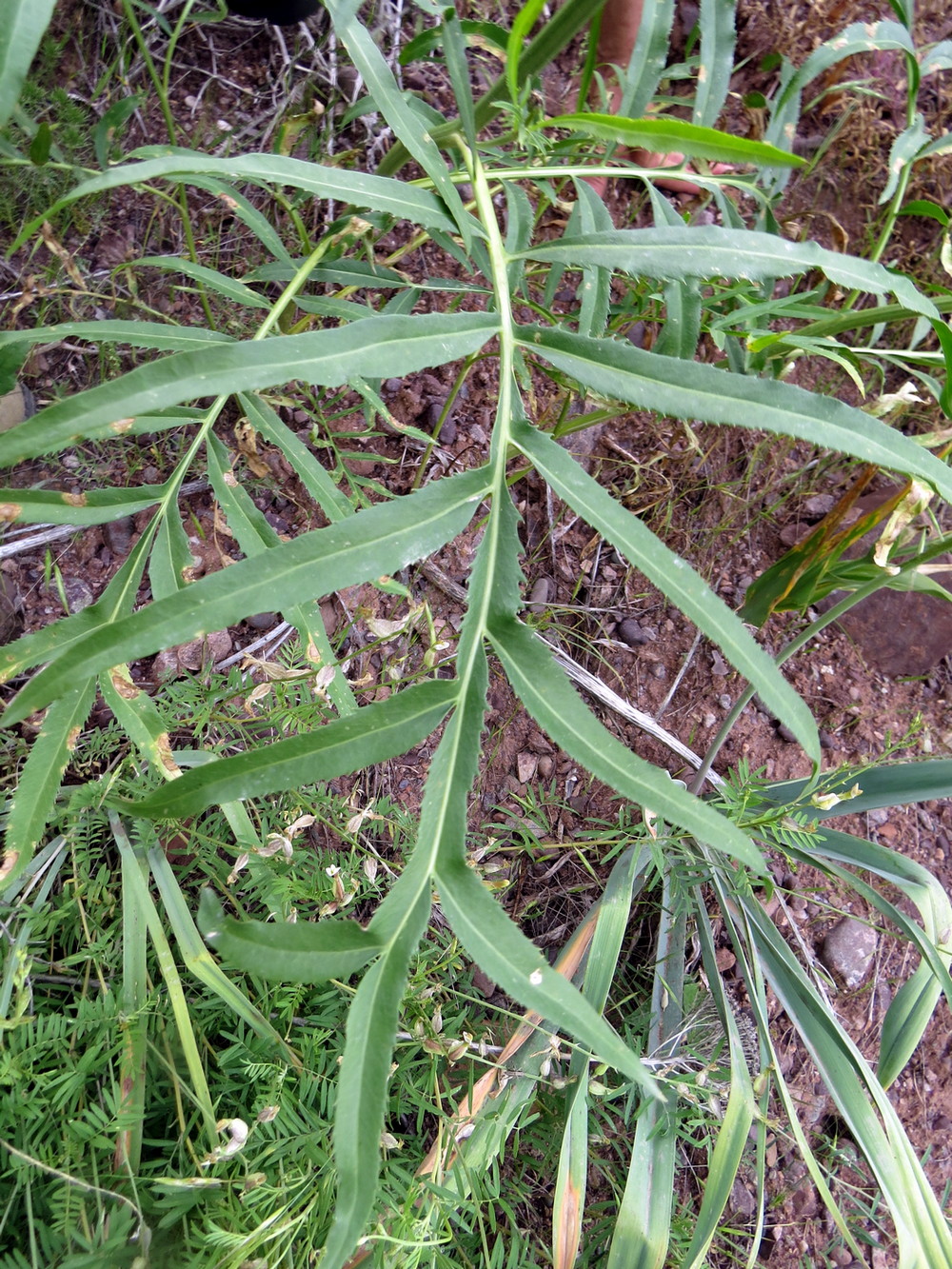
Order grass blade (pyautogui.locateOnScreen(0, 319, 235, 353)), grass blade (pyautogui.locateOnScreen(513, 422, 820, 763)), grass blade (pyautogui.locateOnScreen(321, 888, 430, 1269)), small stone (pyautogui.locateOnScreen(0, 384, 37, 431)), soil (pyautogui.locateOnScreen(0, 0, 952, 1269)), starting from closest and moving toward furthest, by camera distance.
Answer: grass blade (pyautogui.locateOnScreen(321, 888, 430, 1269)) → grass blade (pyautogui.locateOnScreen(513, 422, 820, 763)) → grass blade (pyautogui.locateOnScreen(0, 319, 235, 353)) → small stone (pyautogui.locateOnScreen(0, 384, 37, 431)) → soil (pyautogui.locateOnScreen(0, 0, 952, 1269))

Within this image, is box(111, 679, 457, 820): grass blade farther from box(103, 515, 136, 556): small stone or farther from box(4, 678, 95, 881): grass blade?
box(103, 515, 136, 556): small stone

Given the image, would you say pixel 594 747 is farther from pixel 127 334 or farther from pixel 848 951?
pixel 848 951

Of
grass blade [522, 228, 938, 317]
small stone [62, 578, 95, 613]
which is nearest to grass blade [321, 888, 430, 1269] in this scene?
grass blade [522, 228, 938, 317]

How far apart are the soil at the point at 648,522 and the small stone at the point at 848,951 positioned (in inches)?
0.6

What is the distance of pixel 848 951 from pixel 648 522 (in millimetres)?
768

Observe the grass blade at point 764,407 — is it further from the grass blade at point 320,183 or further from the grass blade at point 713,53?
the grass blade at point 713,53

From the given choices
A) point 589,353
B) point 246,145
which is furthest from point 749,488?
point 246,145

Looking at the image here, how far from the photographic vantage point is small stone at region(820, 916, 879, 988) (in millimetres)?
1274

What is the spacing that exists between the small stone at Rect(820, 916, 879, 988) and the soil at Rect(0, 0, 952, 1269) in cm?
1

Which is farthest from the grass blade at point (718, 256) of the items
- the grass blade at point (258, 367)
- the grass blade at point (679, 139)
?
the grass blade at point (258, 367)

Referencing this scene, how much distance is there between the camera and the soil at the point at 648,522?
1.09 meters

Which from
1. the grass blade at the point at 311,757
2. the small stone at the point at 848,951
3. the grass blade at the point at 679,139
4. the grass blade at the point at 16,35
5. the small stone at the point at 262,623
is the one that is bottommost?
the small stone at the point at 848,951

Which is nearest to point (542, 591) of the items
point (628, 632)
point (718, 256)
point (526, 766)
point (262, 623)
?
point (628, 632)

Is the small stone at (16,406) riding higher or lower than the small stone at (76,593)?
higher
